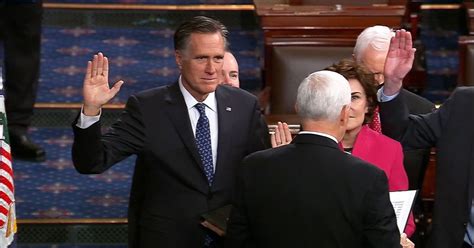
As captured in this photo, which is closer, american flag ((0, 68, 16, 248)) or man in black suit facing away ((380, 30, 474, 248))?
man in black suit facing away ((380, 30, 474, 248))

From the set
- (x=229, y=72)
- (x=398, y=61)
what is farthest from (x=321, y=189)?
(x=229, y=72)

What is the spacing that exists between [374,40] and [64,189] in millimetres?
2147

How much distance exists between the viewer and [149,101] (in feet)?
11.7

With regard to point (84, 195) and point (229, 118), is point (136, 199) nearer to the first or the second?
point (229, 118)

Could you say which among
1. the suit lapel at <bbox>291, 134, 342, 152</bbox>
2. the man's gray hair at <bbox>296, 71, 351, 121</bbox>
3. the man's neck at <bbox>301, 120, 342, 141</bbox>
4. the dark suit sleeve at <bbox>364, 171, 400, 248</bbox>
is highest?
the man's gray hair at <bbox>296, 71, 351, 121</bbox>

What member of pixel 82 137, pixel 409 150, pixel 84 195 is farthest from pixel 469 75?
pixel 82 137

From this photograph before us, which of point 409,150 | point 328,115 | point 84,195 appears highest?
point 328,115

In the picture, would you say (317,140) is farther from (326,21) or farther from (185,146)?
(326,21)

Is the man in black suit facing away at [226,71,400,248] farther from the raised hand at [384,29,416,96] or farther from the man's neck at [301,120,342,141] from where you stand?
the raised hand at [384,29,416,96]

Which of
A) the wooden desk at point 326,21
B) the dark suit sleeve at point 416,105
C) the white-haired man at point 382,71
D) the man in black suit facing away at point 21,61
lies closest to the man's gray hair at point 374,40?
the white-haired man at point 382,71

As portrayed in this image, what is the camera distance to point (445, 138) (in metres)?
3.44

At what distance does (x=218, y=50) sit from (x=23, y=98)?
7.29 feet

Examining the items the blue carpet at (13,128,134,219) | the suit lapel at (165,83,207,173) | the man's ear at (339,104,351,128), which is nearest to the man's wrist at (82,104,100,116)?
the suit lapel at (165,83,207,173)

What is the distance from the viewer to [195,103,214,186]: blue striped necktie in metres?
3.54
